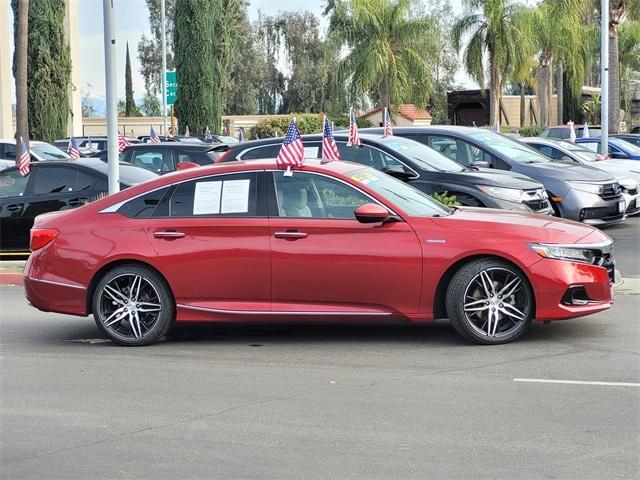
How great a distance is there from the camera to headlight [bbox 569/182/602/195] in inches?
653

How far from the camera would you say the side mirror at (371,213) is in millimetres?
8508

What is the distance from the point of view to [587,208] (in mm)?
16422

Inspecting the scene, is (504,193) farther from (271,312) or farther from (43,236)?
(43,236)

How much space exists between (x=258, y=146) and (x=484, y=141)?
3999mm

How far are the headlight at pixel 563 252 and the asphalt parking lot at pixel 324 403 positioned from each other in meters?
0.72

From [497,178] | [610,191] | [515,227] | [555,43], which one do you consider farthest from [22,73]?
[555,43]

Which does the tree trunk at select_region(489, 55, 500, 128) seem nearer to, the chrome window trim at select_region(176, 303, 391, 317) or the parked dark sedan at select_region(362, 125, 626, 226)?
the parked dark sedan at select_region(362, 125, 626, 226)

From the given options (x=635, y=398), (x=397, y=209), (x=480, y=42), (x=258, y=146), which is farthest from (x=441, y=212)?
(x=480, y=42)

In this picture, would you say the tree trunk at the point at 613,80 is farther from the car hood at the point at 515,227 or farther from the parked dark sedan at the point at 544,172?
the car hood at the point at 515,227

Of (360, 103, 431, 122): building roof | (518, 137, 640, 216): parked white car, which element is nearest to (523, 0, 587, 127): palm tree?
(360, 103, 431, 122): building roof

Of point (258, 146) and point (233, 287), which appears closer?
point (233, 287)

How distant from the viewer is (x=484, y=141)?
655 inches

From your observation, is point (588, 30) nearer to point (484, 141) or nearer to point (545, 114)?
point (545, 114)

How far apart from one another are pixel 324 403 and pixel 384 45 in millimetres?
42476
